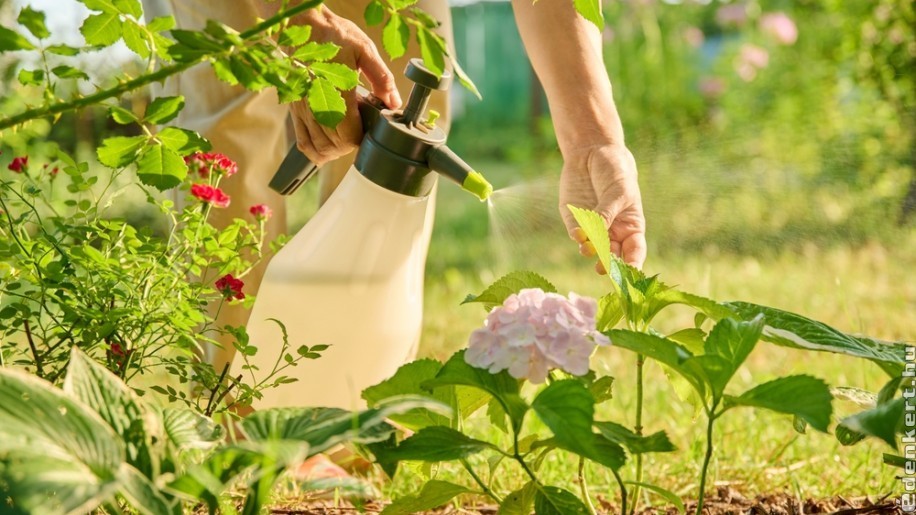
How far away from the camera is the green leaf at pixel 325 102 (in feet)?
Answer: 3.79

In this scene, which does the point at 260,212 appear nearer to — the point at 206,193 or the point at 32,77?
the point at 206,193

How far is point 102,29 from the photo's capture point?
41.9 inches

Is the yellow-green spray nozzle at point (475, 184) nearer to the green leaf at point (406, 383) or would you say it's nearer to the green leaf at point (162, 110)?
the green leaf at point (406, 383)

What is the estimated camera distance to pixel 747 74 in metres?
5.69

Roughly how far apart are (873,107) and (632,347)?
4.25 meters

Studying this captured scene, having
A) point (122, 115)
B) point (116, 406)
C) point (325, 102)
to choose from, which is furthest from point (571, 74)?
point (116, 406)

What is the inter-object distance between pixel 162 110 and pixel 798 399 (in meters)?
0.69

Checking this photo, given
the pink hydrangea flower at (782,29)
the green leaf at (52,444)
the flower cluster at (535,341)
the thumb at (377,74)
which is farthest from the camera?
the pink hydrangea flower at (782,29)

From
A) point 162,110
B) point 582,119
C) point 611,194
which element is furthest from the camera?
point 582,119

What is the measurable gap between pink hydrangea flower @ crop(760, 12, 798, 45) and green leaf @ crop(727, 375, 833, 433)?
4844 millimetres

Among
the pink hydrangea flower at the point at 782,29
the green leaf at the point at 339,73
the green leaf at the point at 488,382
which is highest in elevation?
the pink hydrangea flower at the point at 782,29

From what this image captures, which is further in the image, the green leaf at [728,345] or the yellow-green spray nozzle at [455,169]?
the yellow-green spray nozzle at [455,169]

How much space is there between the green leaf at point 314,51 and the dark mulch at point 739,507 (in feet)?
1.92

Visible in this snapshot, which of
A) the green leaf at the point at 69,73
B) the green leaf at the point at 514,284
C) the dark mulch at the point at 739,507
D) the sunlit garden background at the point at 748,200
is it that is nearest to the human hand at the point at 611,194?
the sunlit garden background at the point at 748,200
